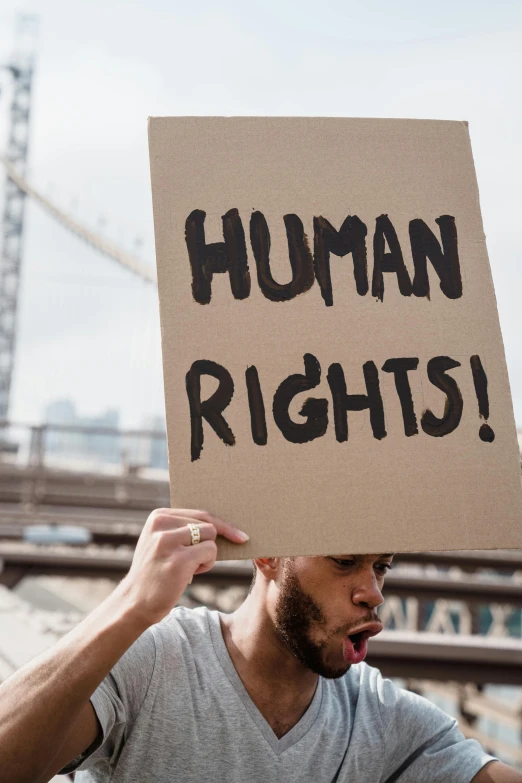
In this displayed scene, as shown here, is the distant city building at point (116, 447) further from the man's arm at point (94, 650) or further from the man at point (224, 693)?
the man's arm at point (94, 650)

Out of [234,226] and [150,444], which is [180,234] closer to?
[234,226]

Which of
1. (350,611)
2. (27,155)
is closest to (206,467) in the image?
(350,611)

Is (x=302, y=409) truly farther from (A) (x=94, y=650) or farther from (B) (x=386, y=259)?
(A) (x=94, y=650)

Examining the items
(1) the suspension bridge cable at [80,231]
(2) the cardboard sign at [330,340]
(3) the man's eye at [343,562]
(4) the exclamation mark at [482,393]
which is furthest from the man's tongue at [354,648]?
(1) the suspension bridge cable at [80,231]

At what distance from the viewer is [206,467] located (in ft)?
3.69

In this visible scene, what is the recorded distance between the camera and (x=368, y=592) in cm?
133

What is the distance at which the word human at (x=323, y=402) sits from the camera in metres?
1.14

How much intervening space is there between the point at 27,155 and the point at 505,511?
122 ft

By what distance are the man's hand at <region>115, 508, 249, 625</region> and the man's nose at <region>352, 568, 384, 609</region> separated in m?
0.31

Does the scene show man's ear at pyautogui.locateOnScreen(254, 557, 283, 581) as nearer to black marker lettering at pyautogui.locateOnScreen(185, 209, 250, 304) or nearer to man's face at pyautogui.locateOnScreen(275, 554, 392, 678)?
man's face at pyautogui.locateOnScreen(275, 554, 392, 678)

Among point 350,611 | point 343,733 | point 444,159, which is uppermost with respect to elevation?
point 444,159

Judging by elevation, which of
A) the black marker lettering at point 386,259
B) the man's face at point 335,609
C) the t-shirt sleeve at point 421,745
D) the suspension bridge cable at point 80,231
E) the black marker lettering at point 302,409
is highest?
the suspension bridge cable at point 80,231

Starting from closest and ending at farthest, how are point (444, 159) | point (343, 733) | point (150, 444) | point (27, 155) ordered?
1. point (444, 159)
2. point (343, 733)
3. point (150, 444)
4. point (27, 155)

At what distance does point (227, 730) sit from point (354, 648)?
0.22m
